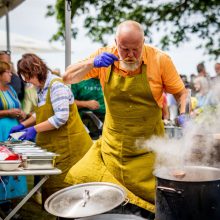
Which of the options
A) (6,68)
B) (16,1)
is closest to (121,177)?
(6,68)

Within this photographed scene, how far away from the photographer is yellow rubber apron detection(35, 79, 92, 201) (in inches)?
151

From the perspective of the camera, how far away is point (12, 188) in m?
4.16

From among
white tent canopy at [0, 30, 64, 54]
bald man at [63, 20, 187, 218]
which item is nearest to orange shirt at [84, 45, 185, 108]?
bald man at [63, 20, 187, 218]

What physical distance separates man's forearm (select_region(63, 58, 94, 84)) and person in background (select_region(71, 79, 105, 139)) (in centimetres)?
171

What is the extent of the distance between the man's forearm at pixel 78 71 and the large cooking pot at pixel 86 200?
0.79 metres

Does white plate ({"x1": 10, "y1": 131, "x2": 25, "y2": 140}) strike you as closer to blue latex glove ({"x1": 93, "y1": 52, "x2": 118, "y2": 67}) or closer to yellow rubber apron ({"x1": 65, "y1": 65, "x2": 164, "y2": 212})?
yellow rubber apron ({"x1": 65, "y1": 65, "x2": 164, "y2": 212})

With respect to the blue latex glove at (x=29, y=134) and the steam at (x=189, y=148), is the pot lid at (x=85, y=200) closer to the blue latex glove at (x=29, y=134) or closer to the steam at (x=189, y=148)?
the steam at (x=189, y=148)

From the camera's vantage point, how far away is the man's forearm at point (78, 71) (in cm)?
294

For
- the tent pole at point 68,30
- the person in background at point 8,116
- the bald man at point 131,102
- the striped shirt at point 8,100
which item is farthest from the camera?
the tent pole at point 68,30

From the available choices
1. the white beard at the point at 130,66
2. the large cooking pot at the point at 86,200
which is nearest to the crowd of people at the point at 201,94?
the white beard at the point at 130,66

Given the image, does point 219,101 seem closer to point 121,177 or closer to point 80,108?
point 121,177

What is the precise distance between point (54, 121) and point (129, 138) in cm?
91

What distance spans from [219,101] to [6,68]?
7.14ft

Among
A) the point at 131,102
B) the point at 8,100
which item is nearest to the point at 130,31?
the point at 131,102
